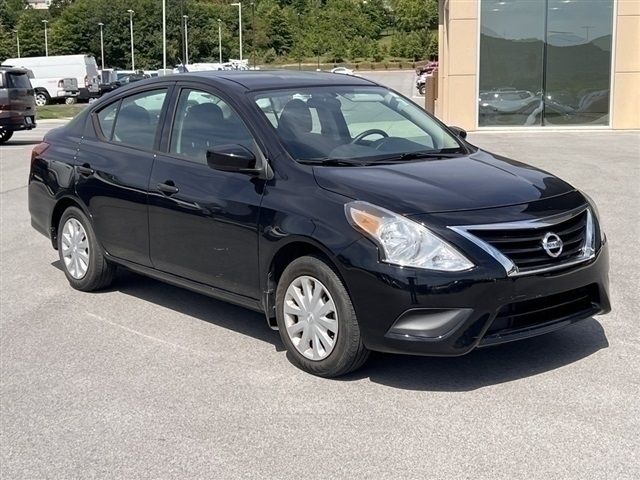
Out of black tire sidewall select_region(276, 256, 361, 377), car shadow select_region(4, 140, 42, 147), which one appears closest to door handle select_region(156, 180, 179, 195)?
black tire sidewall select_region(276, 256, 361, 377)

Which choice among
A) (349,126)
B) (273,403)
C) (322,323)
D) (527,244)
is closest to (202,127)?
(349,126)

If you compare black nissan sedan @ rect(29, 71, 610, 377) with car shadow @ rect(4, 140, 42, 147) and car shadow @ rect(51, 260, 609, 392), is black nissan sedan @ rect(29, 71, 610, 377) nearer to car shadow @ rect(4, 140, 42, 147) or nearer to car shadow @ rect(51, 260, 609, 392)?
car shadow @ rect(51, 260, 609, 392)

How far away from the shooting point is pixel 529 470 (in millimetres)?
3699

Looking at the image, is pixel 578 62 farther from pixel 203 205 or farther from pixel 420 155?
pixel 203 205

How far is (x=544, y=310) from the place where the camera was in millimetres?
4684

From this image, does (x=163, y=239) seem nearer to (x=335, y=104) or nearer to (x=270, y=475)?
(x=335, y=104)

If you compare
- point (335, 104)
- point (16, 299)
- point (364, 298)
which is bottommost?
point (16, 299)

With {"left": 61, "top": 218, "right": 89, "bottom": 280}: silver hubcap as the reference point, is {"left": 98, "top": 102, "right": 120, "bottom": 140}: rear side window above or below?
above

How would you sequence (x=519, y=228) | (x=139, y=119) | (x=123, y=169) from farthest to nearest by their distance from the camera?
(x=139, y=119), (x=123, y=169), (x=519, y=228)

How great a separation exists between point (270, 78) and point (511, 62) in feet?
53.9

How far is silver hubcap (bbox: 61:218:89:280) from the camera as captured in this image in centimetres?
687

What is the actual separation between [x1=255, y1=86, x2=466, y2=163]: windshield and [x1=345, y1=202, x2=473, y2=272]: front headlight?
0.79 meters

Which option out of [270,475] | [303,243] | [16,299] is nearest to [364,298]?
[303,243]

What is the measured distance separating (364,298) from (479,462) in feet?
3.63
